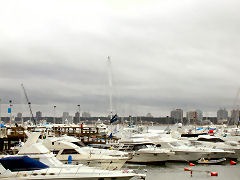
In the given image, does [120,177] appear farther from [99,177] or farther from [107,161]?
[107,161]

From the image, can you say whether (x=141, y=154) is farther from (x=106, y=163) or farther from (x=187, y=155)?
(x=106, y=163)

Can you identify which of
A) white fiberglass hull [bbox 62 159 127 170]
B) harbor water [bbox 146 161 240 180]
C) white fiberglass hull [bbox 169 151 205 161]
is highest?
white fiberglass hull [bbox 62 159 127 170]

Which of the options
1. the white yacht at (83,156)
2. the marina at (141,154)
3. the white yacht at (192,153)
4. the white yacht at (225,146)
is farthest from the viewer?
the white yacht at (225,146)

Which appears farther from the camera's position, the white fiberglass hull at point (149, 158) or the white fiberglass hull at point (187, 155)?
the white fiberglass hull at point (187, 155)

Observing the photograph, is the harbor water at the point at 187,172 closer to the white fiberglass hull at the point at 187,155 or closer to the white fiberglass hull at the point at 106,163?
the white fiberglass hull at the point at 187,155

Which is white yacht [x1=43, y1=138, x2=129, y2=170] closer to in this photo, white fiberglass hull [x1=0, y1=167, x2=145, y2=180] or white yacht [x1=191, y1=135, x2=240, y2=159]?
white fiberglass hull [x1=0, y1=167, x2=145, y2=180]

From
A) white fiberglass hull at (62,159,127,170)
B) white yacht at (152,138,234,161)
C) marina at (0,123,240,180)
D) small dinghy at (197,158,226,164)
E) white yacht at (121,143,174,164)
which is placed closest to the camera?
marina at (0,123,240,180)

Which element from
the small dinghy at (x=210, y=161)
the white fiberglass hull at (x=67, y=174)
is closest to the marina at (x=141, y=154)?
the small dinghy at (x=210, y=161)

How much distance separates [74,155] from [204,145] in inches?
852

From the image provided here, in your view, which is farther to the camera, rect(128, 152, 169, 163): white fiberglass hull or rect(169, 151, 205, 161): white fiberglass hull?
rect(169, 151, 205, 161): white fiberglass hull

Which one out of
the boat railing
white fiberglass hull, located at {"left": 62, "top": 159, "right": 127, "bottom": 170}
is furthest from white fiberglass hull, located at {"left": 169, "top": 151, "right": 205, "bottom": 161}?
the boat railing

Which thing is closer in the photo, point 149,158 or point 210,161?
point 149,158

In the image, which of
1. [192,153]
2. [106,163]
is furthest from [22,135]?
[192,153]

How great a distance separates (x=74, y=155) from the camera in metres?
32.4
